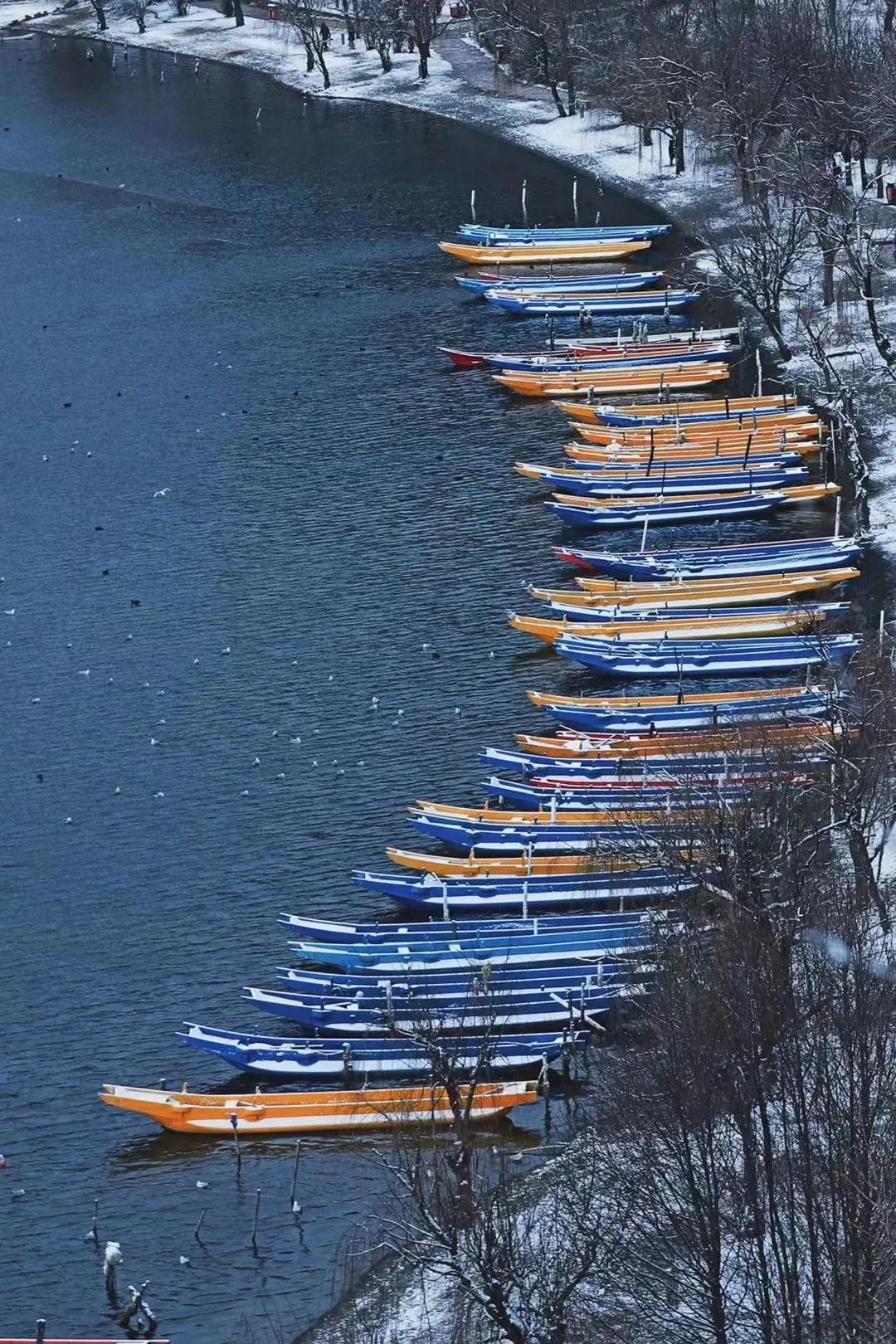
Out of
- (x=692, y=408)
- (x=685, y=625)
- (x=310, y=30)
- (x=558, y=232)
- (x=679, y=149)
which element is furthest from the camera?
(x=310, y=30)

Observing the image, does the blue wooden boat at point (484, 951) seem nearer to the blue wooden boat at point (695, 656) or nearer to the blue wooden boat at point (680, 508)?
the blue wooden boat at point (695, 656)

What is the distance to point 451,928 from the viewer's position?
5912cm

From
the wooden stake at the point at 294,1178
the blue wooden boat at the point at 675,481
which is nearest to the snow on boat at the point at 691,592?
the blue wooden boat at the point at 675,481

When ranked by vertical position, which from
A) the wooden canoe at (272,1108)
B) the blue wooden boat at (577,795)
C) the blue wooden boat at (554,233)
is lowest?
the wooden canoe at (272,1108)

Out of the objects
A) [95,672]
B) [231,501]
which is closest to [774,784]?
[95,672]

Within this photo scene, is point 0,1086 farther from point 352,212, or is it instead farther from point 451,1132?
point 352,212

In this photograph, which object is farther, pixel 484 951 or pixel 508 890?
pixel 508 890

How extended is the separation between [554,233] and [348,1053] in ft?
248

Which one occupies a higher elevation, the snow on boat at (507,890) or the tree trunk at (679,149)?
the tree trunk at (679,149)

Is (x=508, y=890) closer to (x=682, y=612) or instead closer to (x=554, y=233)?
(x=682, y=612)

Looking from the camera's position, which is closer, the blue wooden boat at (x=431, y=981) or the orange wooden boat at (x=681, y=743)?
the blue wooden boat at (x=431, y=981)

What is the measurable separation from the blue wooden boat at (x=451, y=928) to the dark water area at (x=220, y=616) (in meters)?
1.45

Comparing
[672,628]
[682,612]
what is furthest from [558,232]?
[672,628]

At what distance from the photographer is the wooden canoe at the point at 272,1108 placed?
5209 centimetres
